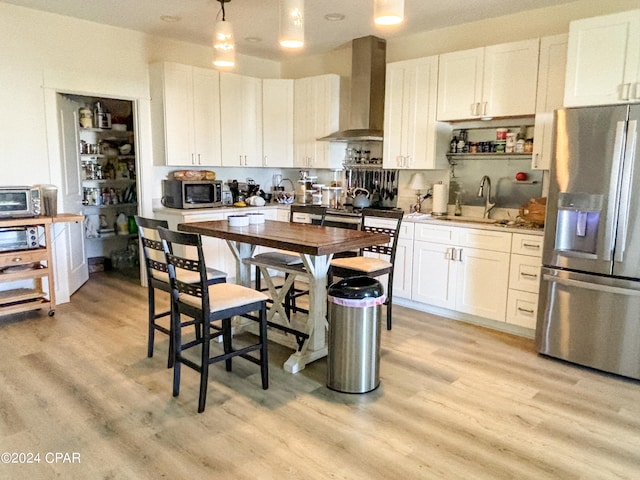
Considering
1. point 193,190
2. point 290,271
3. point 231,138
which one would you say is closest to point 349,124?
point 231,138

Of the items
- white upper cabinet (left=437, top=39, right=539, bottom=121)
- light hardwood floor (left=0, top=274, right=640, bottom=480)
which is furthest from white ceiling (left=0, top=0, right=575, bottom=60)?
light hardwood floor (left=0, top=274, right=640, bottom=480)

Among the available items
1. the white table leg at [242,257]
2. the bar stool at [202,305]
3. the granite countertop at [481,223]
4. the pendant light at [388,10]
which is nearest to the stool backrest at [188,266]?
the bar stool at [202,305]

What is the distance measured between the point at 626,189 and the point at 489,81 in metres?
1.57

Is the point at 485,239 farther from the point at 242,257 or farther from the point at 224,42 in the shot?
the point at 224,42

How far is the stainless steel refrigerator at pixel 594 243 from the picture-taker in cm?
296

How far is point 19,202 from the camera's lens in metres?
3.93

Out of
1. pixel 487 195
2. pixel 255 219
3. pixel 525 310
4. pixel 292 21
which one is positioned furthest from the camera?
pixel 487 195

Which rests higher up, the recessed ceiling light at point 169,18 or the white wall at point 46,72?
the recessed ceiling light at point 169,18

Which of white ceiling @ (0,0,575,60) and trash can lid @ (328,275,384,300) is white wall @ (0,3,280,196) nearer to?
white ceiling @ (0,0,575,60)

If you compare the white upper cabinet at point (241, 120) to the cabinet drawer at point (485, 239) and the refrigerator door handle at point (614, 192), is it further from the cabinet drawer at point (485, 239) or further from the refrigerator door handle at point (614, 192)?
the refrigerator door handle at point (614, 192)

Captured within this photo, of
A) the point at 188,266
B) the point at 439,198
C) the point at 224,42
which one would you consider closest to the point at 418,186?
the point at 439,198

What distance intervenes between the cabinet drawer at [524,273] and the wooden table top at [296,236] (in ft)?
4.20

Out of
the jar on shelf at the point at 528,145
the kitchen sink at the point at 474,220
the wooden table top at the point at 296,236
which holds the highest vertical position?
the jar on shelf at the point at 528,145

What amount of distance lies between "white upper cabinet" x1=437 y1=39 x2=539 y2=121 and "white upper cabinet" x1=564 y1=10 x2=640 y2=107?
56 centimetres
